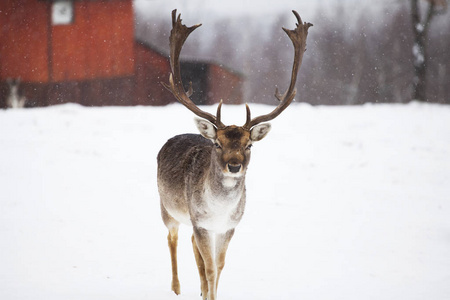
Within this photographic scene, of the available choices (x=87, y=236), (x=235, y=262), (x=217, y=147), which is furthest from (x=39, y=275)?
(x=217, y=147)

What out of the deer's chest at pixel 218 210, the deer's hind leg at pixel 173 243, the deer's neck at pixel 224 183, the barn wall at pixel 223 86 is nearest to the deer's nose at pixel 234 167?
the deer's neck at pixel 224 183

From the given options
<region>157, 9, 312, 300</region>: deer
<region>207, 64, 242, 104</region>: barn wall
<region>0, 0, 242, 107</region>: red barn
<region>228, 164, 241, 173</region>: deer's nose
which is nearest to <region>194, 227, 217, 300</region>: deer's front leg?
<region>157, 9, 312, 300</region>: deer

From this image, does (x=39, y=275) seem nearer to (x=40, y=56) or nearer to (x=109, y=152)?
(x=109, y=152)

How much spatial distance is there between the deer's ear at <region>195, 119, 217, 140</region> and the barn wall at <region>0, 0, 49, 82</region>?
17.8 metres

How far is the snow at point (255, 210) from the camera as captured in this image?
6.48m

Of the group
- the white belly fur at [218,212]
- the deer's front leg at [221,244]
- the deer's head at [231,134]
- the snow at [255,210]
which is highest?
the deer's head at [231,134]

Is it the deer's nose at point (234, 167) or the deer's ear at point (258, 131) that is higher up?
the deer's ear at point (258, 131)

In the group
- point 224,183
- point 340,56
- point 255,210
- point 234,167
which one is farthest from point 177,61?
point 340,56

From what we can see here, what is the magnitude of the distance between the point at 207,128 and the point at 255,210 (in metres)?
4.94

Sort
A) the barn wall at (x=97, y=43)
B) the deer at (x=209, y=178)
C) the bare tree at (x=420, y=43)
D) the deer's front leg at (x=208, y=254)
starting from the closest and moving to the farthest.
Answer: the deer at (x=209, y=178) → the deer's front leg at (x=208, y=254) → the barn wall at (x=97, y=43) → the bare tree at (x=420, y=43)

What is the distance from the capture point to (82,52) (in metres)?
21.4

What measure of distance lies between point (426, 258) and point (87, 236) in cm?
477

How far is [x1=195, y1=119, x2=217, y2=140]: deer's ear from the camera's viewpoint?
4820 millimetres

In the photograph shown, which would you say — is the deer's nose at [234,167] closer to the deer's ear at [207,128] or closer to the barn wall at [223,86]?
the deer's ear at [207,128]
